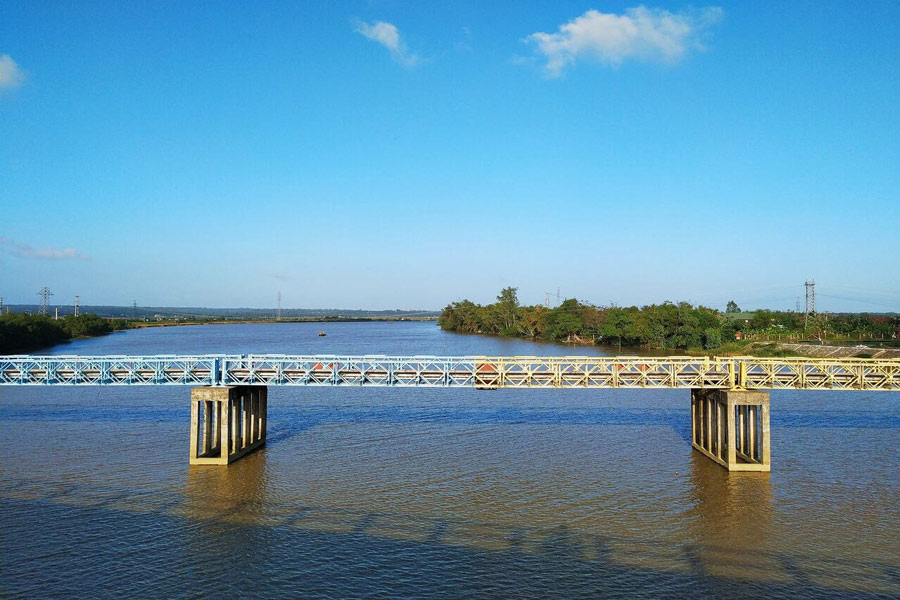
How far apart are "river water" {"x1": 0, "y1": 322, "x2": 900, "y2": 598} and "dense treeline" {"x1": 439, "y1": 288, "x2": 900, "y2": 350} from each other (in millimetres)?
62781

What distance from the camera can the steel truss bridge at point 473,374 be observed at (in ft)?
114

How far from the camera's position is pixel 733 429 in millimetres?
32750

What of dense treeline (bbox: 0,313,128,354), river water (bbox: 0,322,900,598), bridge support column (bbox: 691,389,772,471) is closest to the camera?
river water (bbox: 0,322,900,598)

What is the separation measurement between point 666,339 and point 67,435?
8909cm

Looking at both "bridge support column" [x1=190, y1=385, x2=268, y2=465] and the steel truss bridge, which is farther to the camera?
the steel truss bridge

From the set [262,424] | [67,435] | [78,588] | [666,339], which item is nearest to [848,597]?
[78,588]

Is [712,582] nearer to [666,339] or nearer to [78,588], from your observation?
[78,588]

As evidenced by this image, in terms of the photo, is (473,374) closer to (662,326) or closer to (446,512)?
(446,512)

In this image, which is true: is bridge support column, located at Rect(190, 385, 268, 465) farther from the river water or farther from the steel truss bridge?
the steel truss bridge

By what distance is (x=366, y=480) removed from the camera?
30.7 meters

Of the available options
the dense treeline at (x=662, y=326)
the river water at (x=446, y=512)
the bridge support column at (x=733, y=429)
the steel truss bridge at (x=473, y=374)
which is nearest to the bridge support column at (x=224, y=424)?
the river water at (x=446, y=512)

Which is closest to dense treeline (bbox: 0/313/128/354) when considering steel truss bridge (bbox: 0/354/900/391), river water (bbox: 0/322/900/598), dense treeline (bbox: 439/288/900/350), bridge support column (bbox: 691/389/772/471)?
river water (bbox: 0/322/900/598)

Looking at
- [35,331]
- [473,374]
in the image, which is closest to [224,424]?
[473,374]

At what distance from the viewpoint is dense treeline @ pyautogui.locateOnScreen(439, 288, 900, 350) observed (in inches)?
4210
